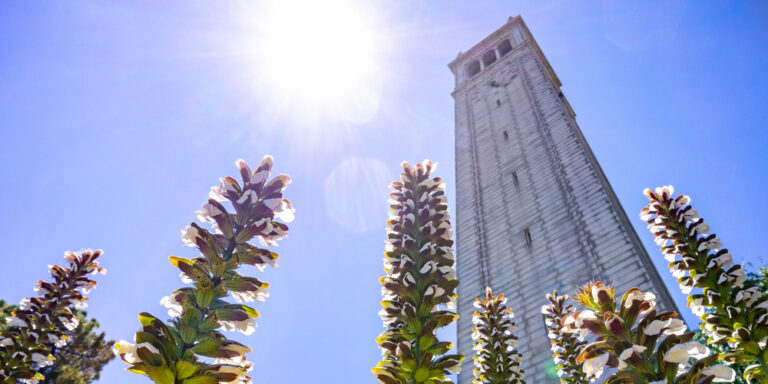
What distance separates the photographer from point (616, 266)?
12.6 metres

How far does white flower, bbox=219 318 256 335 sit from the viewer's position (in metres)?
2.12

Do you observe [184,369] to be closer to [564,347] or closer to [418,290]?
[418,290]

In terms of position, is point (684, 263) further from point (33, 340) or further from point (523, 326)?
point (523, 326)

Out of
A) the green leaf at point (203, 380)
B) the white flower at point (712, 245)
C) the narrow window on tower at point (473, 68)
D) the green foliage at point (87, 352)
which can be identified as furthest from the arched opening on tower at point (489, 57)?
the green leaf at point (203, 380)

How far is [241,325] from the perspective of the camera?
2162 mm

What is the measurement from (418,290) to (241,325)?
92 centimetres

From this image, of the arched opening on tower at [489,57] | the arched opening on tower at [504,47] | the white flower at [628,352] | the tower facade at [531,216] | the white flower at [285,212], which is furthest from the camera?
the arched opening on tower at [489,57]

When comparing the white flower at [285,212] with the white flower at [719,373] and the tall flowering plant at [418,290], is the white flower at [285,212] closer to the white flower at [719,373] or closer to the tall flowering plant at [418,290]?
the tall flowering plant at [418,290]

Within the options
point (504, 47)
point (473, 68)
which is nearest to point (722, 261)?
point (473, 68)

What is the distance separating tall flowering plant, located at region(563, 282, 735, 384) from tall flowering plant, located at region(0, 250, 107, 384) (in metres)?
3.23

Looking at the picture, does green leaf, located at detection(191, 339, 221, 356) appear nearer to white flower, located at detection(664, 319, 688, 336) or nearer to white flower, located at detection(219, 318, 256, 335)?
white flower, located at detection(219, 318, 256, 335)

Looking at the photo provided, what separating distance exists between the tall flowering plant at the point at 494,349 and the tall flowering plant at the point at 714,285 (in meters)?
1.20


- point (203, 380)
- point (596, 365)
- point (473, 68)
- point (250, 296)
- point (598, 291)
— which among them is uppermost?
point (473, 68)

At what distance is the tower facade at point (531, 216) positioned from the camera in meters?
13.0
